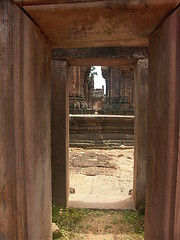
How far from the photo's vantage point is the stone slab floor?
8.34 feet

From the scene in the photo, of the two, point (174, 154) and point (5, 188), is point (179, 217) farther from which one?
point (5, 188)

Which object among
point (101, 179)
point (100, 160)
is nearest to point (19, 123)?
point (101, 179)

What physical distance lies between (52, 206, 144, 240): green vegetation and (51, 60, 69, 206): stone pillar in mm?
249

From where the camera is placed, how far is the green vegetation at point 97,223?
1927mm

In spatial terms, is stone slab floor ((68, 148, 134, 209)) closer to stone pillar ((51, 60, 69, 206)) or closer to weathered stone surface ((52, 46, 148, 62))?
stone pillar ((51, 60, 69, 206))

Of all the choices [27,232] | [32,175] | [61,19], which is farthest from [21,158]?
[61,19]

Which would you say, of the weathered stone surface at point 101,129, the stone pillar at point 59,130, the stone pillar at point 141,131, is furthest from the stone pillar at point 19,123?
the weathered stone surface at point 101,129

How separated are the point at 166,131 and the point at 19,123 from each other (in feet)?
2.41

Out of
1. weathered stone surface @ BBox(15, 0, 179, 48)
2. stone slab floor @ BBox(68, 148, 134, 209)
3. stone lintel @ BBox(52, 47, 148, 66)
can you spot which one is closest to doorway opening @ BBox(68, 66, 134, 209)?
stone slab floor @ BBox(68, 148, 134, 209)

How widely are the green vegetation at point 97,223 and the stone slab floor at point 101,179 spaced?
144mm

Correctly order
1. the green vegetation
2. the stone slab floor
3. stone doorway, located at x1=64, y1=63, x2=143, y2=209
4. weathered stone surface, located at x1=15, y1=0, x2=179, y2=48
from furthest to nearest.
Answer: stone doorway, located at x1=64, y1=63, x2=143, y2=209 → the stone slab floor → the green vegetation → weathered stone surface, located at x1=15, y1=0, x2=179, y2=48

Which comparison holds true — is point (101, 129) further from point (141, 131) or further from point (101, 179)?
point (141, 131)

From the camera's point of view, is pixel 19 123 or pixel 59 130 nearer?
pixel 19 123

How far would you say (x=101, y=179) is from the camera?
3477 mm
